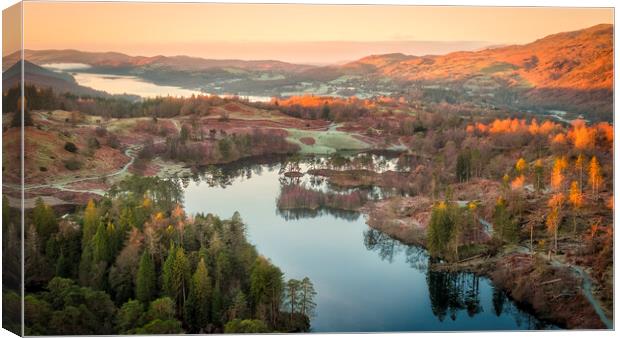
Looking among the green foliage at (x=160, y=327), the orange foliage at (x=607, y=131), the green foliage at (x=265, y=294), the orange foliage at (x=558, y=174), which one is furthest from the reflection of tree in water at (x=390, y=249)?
the orange foliage at (x=607, y=131)

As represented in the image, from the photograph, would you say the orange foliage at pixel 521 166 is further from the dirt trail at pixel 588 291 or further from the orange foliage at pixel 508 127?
the dirt trail at pixel 588 291

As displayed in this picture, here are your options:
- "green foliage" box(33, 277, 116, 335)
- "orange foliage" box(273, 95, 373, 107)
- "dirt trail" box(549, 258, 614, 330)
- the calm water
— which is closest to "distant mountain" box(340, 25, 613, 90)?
"orange foliage" box(273, 95, 373, 107)

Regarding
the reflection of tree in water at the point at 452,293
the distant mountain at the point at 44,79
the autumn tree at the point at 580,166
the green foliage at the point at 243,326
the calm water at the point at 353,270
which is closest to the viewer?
the distant mountain at the point at 44,79

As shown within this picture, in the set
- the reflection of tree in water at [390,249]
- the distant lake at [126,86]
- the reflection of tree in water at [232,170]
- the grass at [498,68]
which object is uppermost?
the grass at [498,68]

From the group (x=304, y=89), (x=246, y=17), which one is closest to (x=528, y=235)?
(x=304, y=89)

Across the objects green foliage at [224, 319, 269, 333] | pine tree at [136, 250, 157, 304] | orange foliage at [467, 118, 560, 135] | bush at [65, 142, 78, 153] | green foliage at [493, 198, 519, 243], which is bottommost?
green foliage at [224, 319, 269, 333]

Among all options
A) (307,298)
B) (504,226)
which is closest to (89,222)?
(307,298)

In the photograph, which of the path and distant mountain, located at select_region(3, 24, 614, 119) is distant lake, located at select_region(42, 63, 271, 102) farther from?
the path
